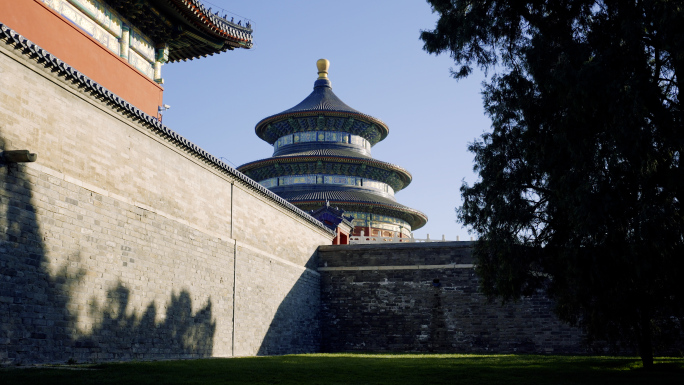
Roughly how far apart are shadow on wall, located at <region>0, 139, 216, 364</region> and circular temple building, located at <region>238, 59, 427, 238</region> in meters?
17.6

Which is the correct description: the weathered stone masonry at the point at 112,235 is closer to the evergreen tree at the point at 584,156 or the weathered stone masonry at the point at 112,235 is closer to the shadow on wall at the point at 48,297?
the shadow on wall at the point at 48,297

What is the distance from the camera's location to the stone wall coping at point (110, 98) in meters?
10.4

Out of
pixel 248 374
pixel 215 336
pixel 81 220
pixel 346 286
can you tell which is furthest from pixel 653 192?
pixel 346 286

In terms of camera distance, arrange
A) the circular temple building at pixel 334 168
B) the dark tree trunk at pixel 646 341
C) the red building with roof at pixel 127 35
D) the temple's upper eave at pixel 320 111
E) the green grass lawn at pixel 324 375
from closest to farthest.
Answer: the green grass lawn at pixel 324 375, the dark tree trunk at pixel 646 341, the red building with roof at pixel 127 35, the circular temple building at pixel 334 168, the temple's upper eave at pixel 320 111

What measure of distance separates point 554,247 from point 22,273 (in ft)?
30.5

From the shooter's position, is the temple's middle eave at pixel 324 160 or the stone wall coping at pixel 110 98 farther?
the temple's middle eave at pixel 324 160

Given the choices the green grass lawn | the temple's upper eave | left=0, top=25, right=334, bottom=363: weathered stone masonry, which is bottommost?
the green grass lawn

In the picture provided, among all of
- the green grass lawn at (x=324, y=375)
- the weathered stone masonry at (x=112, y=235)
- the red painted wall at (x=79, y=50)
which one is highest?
the red painted wall at (x=79, y=50)

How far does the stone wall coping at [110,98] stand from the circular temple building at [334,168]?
1107cm

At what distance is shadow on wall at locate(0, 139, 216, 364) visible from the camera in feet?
33.2

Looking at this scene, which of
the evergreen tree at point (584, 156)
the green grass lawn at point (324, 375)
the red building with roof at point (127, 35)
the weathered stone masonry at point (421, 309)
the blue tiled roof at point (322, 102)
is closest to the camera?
the green grass lawn at point (324, 375)

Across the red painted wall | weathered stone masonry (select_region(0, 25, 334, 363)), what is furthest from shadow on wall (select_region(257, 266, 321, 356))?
the red painted wall

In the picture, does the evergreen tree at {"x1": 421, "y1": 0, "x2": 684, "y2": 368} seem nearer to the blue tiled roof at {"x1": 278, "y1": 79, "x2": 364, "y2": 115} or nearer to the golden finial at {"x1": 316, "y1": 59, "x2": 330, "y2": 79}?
the blue tiled roof at {"x1": 278, "y1": 79, "x2": 364, "y2": 115}

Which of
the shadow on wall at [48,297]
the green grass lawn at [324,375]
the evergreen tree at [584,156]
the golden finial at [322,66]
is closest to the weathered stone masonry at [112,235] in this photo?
the shadow on wall at [48,297]
